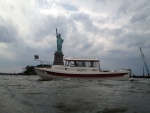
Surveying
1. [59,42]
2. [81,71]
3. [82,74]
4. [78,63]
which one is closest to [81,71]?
[81,71]

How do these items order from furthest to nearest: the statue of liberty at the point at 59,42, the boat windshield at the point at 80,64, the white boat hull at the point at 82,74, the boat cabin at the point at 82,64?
1. the statue of liberty at the point at 59,42
2. the boat windshield at the point at 80,64
3. the boat cabin at the point at 82,64
4. the white boat hull at the point at 82,74

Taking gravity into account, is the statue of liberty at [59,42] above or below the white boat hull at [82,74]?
above

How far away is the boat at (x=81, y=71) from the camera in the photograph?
110ft

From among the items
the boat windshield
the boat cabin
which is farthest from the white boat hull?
the boat windshield

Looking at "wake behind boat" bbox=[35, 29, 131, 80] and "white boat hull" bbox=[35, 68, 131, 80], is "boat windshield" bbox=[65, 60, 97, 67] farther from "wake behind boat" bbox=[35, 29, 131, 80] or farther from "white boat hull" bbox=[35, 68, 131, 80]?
"white boat hull" bbox=[35, 68, 131, 80]

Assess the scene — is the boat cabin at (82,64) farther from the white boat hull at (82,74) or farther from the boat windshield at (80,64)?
the white boat hull at (82,74)

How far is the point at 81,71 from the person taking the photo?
3425 cm

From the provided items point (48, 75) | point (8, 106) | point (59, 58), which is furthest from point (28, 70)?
point (8, 106)

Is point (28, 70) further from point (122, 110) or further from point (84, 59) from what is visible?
point (122, 110)

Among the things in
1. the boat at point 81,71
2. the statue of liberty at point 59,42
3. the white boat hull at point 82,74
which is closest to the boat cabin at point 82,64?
the boat at point 81,71

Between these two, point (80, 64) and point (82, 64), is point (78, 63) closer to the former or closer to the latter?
point (80, 64)

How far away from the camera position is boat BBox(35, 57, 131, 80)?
33.7 metres

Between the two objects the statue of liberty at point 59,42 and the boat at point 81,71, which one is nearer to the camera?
the boat at point 81,71

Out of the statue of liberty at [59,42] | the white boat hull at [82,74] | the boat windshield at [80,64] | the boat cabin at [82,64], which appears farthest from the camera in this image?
the statue of liberty at [59,42]
